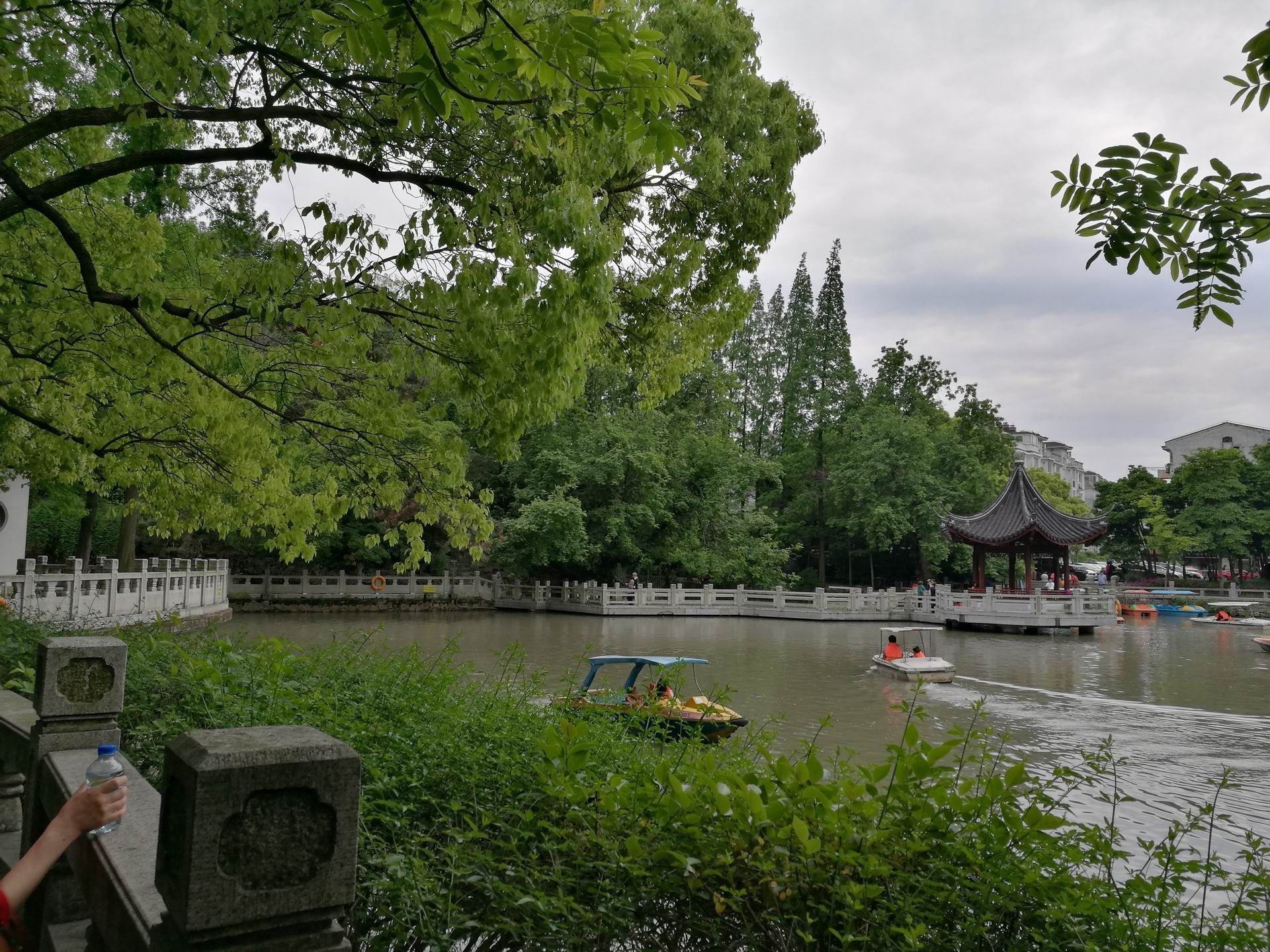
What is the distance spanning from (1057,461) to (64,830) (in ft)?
349

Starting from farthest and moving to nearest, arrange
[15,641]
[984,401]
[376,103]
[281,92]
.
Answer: [984,401] < [15,641] < [376,103] < [281,92]

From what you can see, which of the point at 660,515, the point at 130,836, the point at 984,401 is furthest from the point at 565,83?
the point at 984,401

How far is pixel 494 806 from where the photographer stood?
311cm

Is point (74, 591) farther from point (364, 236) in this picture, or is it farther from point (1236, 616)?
point (1236, 616)

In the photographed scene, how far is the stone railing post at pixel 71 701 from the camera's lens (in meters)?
3.32

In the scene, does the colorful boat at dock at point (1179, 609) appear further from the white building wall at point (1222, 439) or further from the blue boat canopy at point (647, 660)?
the blue boat canopy at point (647, 660)

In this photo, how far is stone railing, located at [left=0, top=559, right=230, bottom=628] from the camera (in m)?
15.0

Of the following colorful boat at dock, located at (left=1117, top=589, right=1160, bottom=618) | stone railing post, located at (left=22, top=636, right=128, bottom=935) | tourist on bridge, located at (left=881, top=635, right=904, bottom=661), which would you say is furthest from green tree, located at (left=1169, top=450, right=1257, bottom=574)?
stone railing post, located at (left=22, top=636, right=128, bottom=935)

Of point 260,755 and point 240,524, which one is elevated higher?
point 240,524

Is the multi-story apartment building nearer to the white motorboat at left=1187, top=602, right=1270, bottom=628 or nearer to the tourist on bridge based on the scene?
the white motorboat at left=1187, top=602, right=1270, bottom=628

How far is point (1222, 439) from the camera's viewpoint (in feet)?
223

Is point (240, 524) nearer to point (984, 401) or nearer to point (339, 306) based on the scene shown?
point (339, 306)

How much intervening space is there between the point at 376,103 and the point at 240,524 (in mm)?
5110

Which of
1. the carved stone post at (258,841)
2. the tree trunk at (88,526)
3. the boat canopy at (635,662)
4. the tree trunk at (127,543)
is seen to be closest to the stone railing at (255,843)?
the carved stone post at (258,841)
